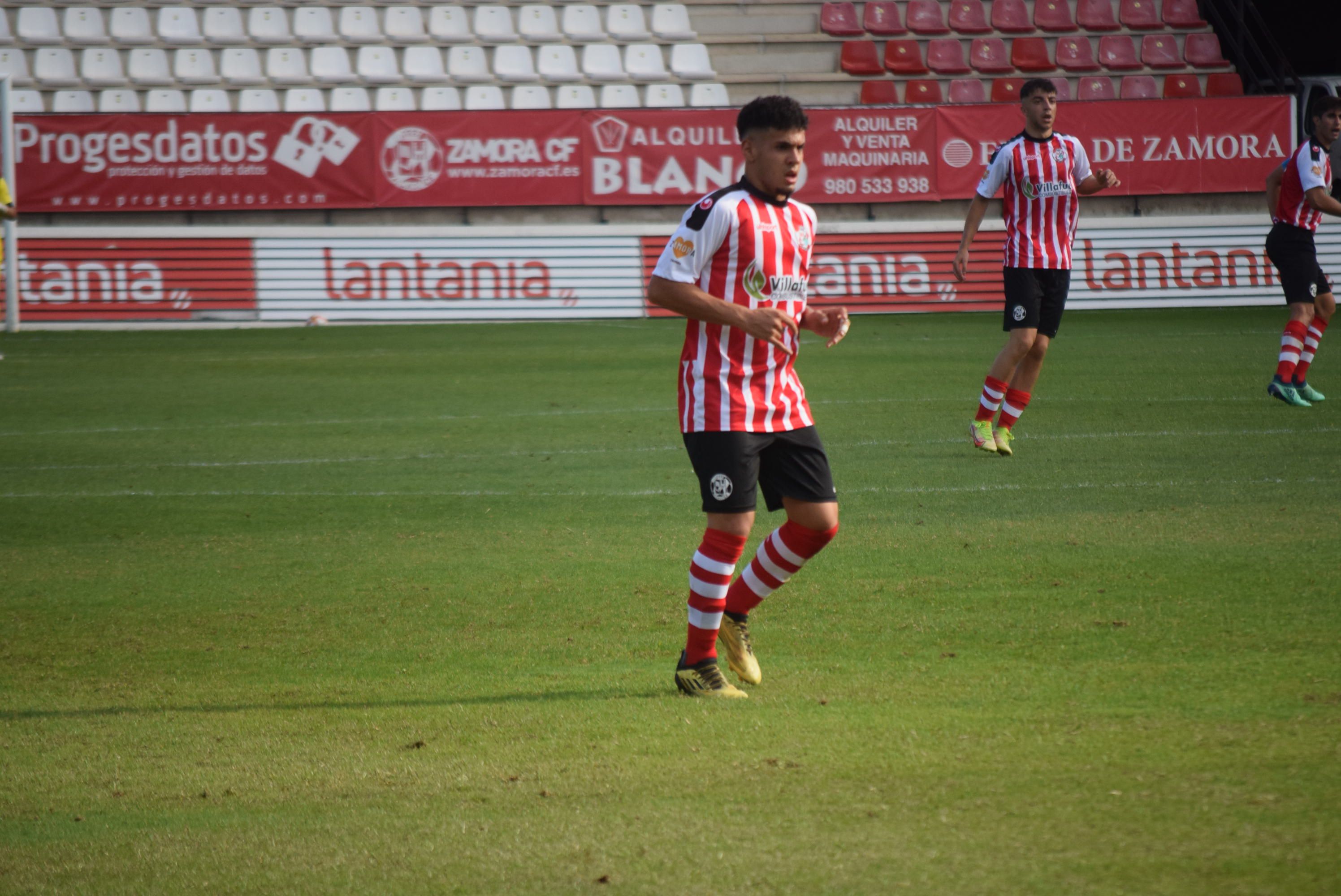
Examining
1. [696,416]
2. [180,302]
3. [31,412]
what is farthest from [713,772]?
[180,302]

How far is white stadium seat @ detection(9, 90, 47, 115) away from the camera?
75.8 ft

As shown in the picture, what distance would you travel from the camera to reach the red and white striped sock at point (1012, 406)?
370 inches

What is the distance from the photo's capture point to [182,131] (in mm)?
21500

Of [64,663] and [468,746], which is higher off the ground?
[468,746]

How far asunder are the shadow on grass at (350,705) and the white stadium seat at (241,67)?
21337 mm

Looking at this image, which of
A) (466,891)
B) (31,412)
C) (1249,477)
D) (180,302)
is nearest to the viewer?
(466,891)

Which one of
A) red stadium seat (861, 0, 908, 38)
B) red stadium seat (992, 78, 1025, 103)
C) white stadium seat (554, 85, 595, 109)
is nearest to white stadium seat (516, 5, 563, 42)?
white stadium seat (554, 85, 595, 109)

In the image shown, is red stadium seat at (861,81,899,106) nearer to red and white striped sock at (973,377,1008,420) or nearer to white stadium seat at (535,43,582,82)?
white stadium seat at (535,43,582,82)

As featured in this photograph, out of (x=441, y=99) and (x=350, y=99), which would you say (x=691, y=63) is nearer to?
(x=441, y=99)

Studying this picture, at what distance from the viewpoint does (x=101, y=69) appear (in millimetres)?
23922

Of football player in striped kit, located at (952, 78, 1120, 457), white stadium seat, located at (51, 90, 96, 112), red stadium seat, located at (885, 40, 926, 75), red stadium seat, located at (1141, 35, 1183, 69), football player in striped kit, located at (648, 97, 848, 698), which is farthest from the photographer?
red stadium seat, located at (1141, 35, 1183, 69)

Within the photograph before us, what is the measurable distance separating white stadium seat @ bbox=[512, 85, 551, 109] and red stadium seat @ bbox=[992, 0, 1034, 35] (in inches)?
327

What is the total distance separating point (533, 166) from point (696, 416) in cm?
1823

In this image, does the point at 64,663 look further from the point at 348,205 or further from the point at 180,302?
the point at 348,205
